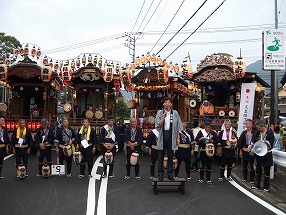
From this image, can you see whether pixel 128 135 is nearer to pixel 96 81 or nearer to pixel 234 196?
pixel 234 196

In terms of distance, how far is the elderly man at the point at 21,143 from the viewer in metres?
8.77

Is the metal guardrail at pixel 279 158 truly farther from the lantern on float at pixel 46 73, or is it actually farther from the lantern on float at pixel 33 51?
the lantern on float at pixel 33 51

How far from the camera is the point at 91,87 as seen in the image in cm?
1714

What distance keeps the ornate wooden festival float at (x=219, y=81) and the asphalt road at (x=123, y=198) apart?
6.27m

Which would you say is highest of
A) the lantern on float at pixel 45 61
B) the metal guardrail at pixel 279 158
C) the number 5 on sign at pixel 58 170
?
the lantern on float at pixel 45 61

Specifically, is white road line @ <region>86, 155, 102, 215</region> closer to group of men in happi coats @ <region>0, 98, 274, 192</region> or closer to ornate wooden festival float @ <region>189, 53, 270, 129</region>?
group of men in happi coats @ <region>0, 98, 274, 192</region>

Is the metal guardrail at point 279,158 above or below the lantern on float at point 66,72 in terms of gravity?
below

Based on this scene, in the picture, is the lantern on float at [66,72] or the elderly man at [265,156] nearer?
the elderly man at [265,156]

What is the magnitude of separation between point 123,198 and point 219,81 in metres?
9.87

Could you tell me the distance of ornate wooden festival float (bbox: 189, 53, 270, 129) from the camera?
1381cm

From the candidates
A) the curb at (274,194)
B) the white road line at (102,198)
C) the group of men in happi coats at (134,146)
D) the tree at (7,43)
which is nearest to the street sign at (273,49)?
the group of men in happi coats at (134,146)

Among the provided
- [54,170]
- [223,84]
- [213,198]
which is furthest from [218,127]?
[54,170]

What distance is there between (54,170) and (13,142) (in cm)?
154

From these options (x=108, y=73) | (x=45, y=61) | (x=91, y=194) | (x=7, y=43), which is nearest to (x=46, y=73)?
(x=45, y=61)
